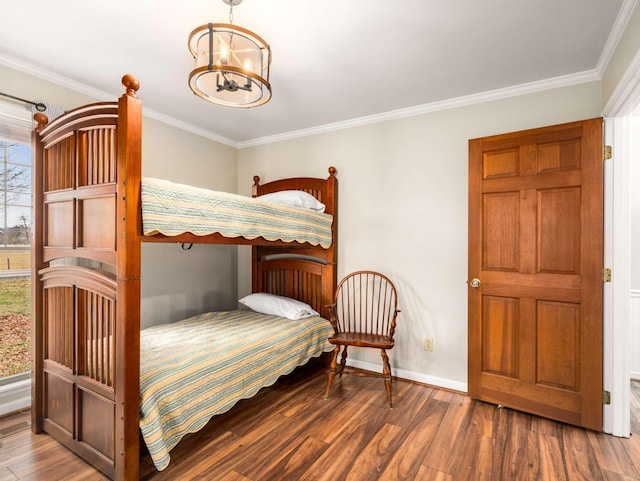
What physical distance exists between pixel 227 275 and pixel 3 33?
2.78 m

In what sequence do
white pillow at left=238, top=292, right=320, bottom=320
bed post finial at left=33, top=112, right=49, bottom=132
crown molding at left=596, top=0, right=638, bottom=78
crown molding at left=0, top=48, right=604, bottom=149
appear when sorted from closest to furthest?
crown molding at left=596, top=0, right=638, bottom=78 < bed post finial at left=33, top=112, right=49, bottom=132 < crown molding at left=0, top=48, right=604, bottom=149 < white pillow at left=238, top=292, right=320, bottom=320

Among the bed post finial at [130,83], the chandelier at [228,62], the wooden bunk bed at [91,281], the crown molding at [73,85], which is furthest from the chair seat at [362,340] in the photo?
the crown molding at [73,85]

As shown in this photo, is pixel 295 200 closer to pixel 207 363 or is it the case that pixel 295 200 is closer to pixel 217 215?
pixel 217 215

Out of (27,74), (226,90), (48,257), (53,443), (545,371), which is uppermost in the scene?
(27,74)

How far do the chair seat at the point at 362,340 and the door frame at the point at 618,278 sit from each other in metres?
1.46

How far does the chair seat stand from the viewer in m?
2.67

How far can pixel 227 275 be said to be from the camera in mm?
4094

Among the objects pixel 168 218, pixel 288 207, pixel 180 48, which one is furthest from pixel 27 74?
pixel 288 207

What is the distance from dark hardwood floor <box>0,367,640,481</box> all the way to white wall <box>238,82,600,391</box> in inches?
23.3

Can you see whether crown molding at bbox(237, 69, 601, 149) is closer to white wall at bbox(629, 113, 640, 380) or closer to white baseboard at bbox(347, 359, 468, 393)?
white wall at bbox(629, 113, 640, 380)

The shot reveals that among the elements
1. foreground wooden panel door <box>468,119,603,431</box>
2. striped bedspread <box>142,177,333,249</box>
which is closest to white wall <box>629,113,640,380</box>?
foreground wooden panel door <box>468,119,603,431</box>

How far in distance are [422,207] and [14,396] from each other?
3.53 metres

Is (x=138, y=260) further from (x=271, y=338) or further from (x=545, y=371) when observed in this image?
(x=545, y=371)

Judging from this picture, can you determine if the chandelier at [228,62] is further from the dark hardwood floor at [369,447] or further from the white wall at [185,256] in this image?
the dark hardwood floor at [369,447]
